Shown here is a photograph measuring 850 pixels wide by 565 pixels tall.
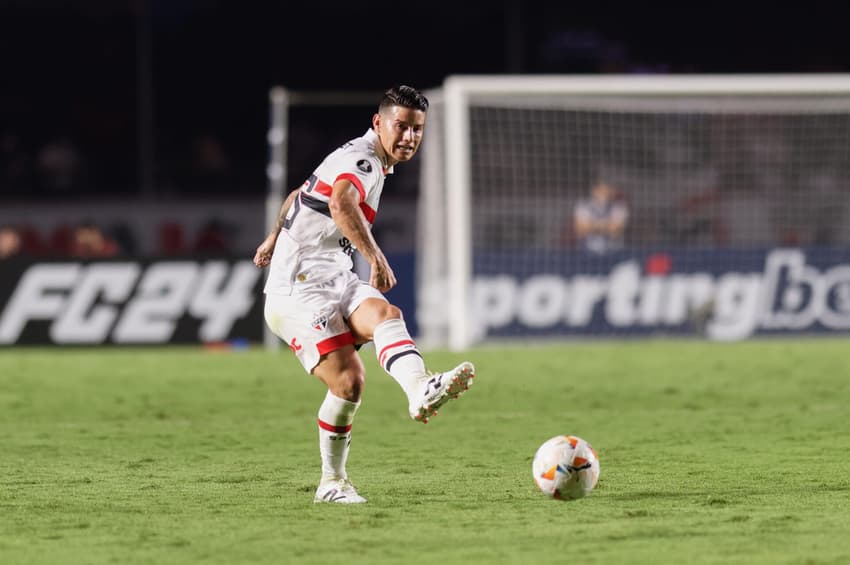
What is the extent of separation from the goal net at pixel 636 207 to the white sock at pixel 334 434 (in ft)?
32.6

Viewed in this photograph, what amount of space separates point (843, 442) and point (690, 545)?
3.91 m

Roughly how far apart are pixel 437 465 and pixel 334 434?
1.52 m

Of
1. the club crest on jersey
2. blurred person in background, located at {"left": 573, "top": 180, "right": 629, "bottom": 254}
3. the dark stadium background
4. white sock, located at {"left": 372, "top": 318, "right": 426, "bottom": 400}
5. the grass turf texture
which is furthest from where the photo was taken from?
the dark stadium background

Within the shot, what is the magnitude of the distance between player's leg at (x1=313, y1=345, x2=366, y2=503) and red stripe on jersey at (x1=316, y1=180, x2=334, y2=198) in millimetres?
721

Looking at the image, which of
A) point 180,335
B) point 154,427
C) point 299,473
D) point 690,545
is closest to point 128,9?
Answer: point 180,335

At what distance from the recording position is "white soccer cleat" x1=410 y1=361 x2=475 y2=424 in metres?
6.01

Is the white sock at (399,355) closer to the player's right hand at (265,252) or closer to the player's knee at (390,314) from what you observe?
the player's knee at (390,314)

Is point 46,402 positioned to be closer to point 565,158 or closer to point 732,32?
point 565,158

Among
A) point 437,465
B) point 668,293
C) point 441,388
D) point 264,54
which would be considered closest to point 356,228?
point 441,388

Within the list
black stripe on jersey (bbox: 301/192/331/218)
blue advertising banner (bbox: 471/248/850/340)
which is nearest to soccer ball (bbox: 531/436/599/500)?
black stripe on jersey (bbox: 301/192/331/218)

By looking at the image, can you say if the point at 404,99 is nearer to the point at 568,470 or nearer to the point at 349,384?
the point at 349,384

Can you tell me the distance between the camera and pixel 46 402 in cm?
1221

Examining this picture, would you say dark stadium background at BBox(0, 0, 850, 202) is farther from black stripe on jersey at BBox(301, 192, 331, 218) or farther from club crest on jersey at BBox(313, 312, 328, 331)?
club crest on jersey at BBox(313, 312, 328, 331)

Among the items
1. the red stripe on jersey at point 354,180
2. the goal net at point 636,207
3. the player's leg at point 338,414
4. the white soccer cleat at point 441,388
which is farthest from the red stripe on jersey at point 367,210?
the goal net at point 636,207
